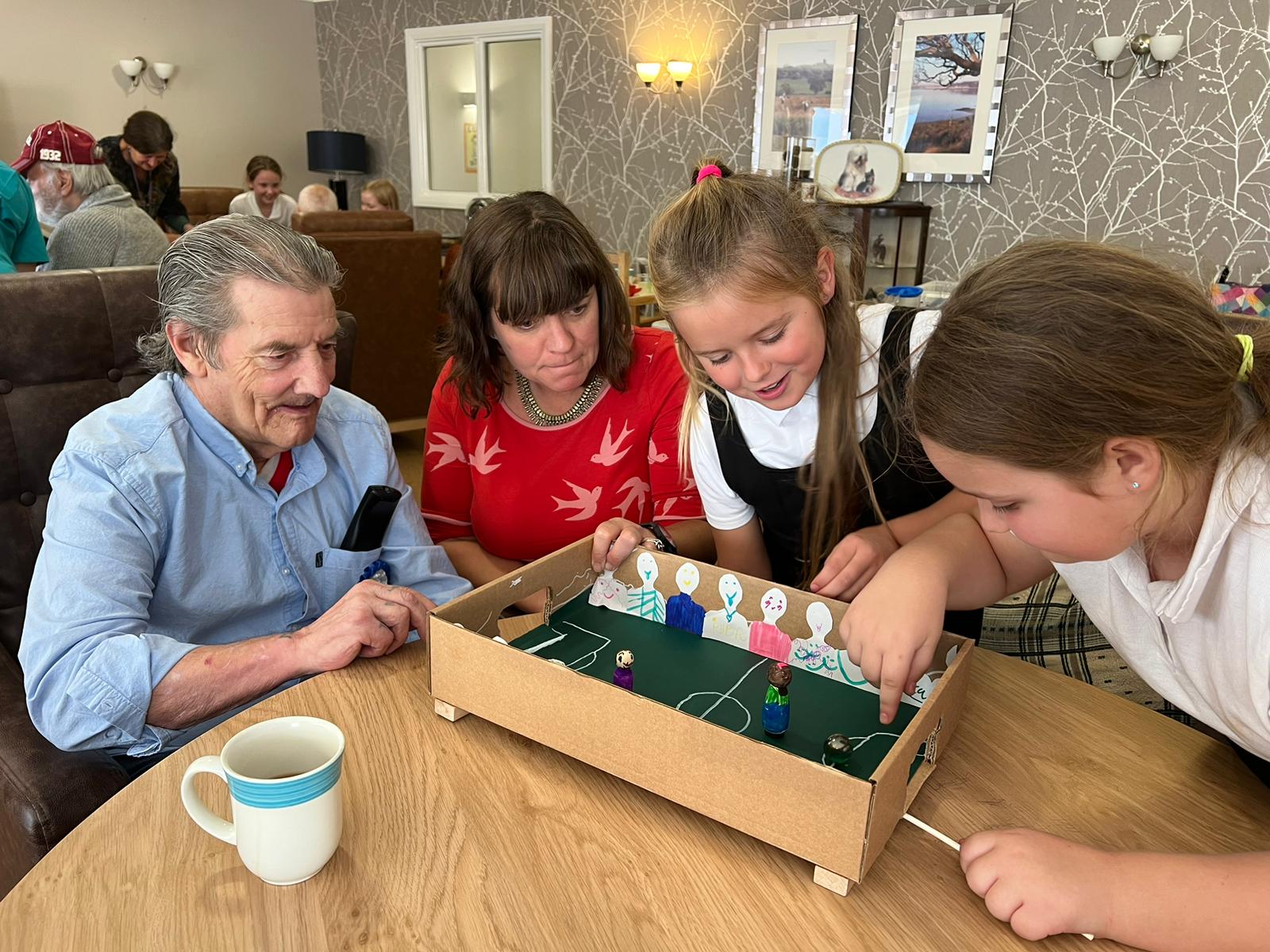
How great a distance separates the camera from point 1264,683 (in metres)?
0.75

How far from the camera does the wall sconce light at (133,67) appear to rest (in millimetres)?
6746

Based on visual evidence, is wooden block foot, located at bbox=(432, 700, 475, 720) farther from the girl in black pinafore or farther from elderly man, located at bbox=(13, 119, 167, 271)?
elderly man, located at bbox=(13, 119, 167, 271)

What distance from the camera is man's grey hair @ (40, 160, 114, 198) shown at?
11.1 ft

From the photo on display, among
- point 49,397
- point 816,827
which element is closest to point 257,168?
point 49,397

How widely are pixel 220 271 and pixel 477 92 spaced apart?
637cm

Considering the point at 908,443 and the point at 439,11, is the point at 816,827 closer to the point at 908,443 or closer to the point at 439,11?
the point at 908,443

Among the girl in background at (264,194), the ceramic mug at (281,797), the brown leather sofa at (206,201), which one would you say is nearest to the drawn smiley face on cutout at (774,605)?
the ceramic mug at (281,797)

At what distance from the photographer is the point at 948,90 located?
4.81 m

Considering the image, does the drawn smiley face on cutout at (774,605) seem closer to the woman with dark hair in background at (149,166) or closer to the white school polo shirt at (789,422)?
the white school polo shirt at (789,422)

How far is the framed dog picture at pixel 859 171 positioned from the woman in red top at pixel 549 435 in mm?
3530

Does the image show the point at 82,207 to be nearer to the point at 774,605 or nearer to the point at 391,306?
the point at 391,306

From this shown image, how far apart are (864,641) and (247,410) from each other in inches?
33.1

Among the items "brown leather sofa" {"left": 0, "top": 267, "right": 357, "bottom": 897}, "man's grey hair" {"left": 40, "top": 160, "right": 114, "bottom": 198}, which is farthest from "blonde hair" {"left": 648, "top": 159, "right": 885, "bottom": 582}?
"man's grey hair" {"left": 40, "top": 160, "right": 114, "bottom": 198}

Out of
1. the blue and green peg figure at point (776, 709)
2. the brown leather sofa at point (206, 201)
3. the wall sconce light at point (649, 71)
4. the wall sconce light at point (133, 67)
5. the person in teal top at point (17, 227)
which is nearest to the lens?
the blue and green peg figure at point (776, 709)
